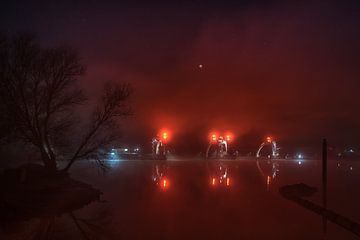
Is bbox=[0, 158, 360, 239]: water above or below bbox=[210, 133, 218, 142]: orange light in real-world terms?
below

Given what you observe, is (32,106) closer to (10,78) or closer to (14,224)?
(10,78)

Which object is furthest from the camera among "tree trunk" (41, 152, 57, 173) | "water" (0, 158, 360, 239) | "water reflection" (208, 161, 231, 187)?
"water reflection" (208, 161, 231, 187)

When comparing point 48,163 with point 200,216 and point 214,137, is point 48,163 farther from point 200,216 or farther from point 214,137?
point 214,137

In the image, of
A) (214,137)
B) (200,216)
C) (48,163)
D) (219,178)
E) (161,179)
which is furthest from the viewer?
(214,137)

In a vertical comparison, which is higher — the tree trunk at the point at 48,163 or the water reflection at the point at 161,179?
the tree trunk at the point at 48,163

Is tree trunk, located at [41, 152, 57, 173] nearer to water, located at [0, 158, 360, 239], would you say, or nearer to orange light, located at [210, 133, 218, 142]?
water, located at [0, 158, 360, 239]

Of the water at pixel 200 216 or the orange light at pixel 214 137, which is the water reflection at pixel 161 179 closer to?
the water at pixel 200 216

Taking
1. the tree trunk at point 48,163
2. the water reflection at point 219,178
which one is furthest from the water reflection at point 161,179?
the tree trunk at point 48,163

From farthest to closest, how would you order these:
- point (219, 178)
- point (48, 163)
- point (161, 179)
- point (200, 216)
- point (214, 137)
Result: point (214, 137), point (219, 178), point (161, 179), point (48, 163), point (200, 216)

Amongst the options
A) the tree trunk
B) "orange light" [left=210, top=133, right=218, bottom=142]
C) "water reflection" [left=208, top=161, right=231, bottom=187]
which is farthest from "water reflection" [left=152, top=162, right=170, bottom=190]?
"orange light" [left=210, top=133, right=218, bottom=142]

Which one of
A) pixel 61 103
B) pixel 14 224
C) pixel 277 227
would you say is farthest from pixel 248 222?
pixel 61 103

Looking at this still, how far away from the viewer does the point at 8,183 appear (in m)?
33.0

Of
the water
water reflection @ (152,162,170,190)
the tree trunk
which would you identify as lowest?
the water

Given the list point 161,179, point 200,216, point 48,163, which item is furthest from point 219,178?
point 200,216
